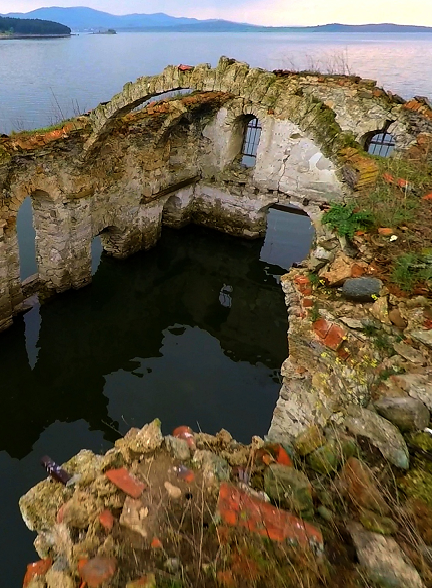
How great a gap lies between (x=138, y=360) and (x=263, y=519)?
6.20m

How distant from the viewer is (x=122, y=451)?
2.75 m

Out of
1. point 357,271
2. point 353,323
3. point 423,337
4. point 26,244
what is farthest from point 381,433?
point 26,244

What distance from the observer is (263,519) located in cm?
214

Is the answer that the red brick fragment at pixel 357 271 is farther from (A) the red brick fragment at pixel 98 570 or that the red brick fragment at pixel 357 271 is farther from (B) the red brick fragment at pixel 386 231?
(A) the red brick fragment at pixel 98 570

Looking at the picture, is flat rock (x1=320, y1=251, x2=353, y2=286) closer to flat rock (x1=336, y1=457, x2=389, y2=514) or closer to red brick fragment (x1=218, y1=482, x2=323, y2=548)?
flat rock (x1=336, y1=457, x2=389, y2=514)

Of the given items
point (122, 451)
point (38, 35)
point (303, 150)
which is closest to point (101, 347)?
point (122, 451)

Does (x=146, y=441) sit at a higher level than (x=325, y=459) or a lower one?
lower

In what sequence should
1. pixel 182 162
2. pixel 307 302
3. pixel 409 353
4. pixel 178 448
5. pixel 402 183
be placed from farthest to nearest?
1. pixel 182 162
2. pixel 402 183
3. pixel 307 302
4. pixel 409 353
5. pixel 178 448

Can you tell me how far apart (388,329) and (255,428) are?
3.64 meters

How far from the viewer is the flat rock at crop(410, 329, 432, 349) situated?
337 centimetres

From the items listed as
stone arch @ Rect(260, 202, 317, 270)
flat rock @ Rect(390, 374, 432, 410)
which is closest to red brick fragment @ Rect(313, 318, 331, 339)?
flat rock @ Rect(390, 374, 432, 410)

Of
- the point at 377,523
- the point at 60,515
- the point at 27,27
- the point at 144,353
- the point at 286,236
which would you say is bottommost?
the point at 144,353

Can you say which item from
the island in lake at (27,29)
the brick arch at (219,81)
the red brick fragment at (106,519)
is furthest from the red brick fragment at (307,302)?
the island in lake at (27,29)

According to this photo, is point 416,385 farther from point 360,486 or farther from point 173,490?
point 173,490
